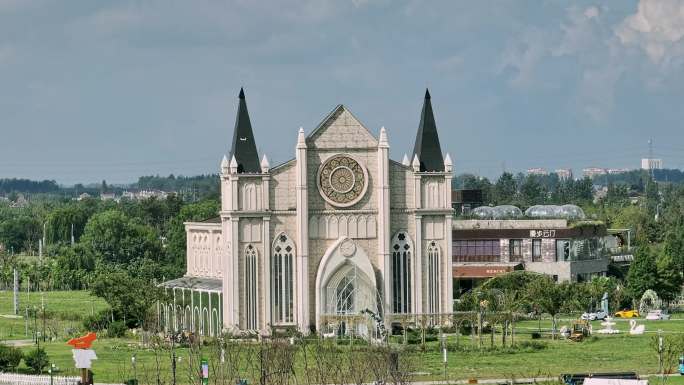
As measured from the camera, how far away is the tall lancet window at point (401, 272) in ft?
311

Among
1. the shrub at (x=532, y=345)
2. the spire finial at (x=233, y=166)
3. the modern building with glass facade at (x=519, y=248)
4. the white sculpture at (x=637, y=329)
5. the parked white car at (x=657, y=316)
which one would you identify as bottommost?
the shrub at (x=532, y=345)

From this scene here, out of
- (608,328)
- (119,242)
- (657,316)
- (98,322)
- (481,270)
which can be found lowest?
(608,328)

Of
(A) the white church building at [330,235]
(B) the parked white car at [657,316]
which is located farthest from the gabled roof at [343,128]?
(B) the parked white car at [657,316]

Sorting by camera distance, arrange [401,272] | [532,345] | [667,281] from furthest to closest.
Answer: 1. [667,281]
2. [401,272]
3. [532,345]

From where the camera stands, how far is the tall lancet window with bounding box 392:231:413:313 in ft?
311

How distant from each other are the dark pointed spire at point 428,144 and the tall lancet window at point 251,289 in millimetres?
10957

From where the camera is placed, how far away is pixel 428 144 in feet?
319

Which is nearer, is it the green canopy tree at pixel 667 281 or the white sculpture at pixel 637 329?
the white sculpture at pixel 637 329

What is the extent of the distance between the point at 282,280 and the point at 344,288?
344cm

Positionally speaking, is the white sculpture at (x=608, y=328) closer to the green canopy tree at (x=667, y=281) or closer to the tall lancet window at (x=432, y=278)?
the tall lancet window at (x=432, y=278)

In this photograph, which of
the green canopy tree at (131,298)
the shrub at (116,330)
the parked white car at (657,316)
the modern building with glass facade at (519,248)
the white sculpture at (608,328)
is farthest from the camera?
the modern building with glass facade at (519,248)

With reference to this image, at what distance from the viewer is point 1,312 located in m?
127

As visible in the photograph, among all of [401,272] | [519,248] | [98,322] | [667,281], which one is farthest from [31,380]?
→ [519,248]

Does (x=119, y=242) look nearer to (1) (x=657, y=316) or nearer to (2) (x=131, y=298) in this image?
(2) (x=131, y=298)
